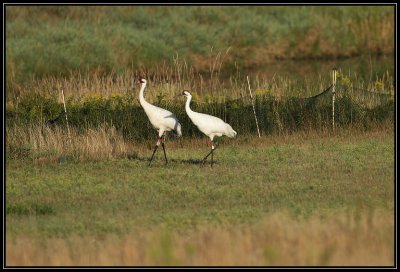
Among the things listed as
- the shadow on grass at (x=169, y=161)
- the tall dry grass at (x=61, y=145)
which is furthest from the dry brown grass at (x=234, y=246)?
the tall dry grass at (x=61, y=145)

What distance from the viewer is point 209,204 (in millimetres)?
12359

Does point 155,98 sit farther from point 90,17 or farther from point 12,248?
point 90,17

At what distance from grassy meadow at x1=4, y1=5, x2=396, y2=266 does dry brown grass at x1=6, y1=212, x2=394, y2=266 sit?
0.02 metres

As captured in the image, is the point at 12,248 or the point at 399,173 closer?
the point at 12,248

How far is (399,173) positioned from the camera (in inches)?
558

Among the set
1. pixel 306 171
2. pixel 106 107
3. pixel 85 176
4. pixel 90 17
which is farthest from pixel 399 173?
pixel 90 17

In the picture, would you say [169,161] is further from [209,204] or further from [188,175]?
[209,204]

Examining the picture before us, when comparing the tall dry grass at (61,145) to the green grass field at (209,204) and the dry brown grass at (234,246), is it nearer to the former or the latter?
the green grass field at (209,204)

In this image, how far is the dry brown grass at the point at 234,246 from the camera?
926 centimetres

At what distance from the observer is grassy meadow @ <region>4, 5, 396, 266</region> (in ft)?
31.9

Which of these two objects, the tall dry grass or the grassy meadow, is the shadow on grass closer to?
the grassy meadow

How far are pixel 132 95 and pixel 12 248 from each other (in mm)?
11092

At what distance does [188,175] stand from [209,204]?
2.19 metres

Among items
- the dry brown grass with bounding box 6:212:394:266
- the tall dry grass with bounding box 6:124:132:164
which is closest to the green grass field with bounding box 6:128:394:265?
the dry brown grass with bounding box 6:212:394:266
